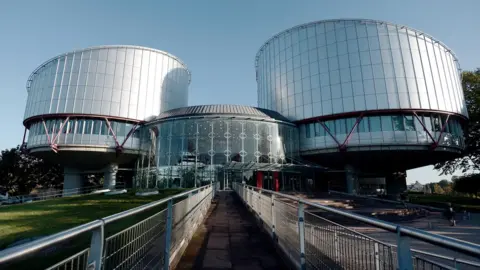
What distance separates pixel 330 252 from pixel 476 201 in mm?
49843

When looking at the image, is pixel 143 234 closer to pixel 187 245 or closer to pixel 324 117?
pixel 187 245

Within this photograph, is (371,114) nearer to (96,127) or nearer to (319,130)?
(319,130)

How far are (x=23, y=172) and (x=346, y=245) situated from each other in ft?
206

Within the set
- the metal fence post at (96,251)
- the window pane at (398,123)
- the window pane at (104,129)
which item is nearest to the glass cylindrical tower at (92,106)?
the window pane at (104,129)

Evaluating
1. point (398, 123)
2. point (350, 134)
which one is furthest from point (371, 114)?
point (350, 134)

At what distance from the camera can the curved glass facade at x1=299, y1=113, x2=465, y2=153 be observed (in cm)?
3747

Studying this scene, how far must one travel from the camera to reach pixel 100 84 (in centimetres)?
4500

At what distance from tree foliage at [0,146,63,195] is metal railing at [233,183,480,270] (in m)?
59.6

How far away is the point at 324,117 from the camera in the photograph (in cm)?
4159

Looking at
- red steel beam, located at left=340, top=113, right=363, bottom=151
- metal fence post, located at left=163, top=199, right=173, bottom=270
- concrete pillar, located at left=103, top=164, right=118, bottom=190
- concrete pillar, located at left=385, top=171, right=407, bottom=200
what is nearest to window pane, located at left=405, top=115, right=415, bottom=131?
red steel beam, located at left=340, top=113, right=363, bottom=151

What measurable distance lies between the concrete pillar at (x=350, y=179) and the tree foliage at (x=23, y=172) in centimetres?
5469

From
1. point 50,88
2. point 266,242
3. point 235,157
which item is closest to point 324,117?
point 235,157

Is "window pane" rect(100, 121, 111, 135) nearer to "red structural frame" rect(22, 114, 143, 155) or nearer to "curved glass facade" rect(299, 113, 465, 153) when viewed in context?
"red structural frame" rect(22, 114, 143, 155)

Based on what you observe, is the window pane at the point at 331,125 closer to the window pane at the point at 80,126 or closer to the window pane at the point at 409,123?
the window pane at the point at 409,123
